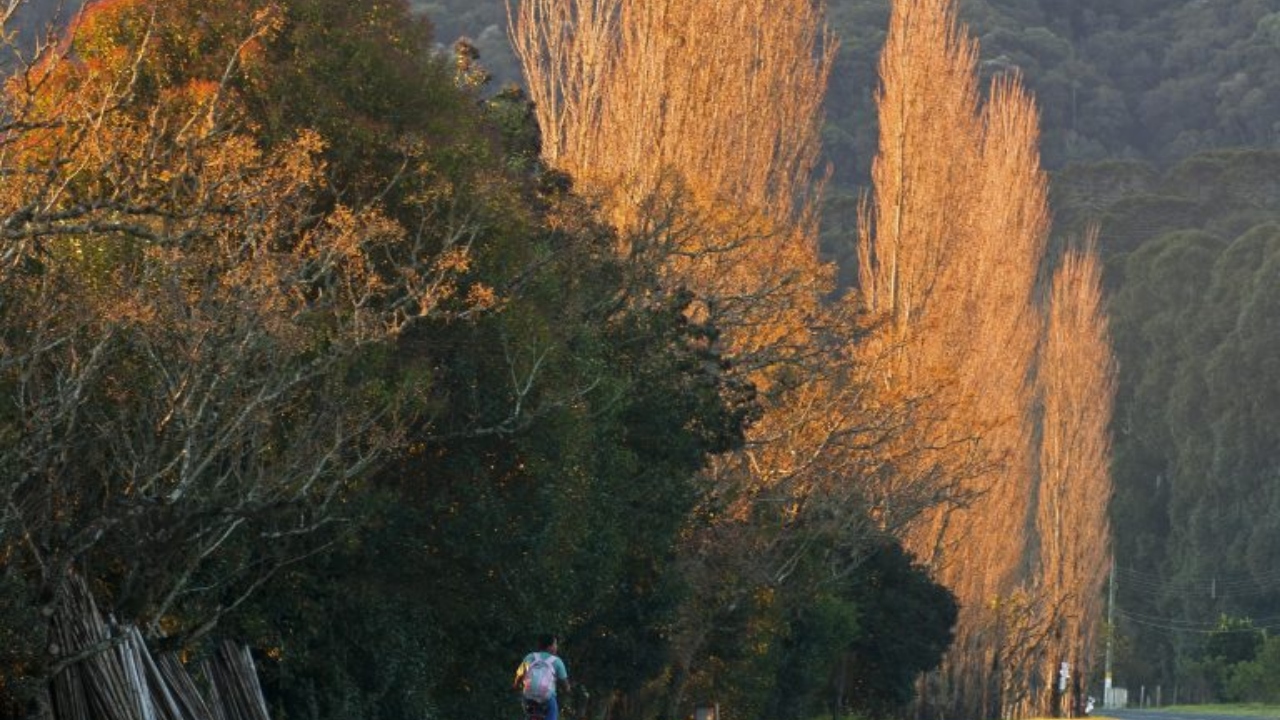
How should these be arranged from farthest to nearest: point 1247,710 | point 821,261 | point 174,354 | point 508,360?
1. point 1247,710
2. point 821,261
3. point 508,360
4. point 174,354

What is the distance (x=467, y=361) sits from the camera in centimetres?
2784

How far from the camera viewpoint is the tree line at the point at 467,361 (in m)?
21.1

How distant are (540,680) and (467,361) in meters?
6.09

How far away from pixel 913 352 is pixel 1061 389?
92.3 feet

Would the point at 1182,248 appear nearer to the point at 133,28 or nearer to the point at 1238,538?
the point at 1238,538

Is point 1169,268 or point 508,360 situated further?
point 1169,268

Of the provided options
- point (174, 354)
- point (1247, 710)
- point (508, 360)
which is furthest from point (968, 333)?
point (174, 354)

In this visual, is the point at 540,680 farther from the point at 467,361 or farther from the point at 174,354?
the point at 467,361

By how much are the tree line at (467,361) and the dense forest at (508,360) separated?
0.23ft

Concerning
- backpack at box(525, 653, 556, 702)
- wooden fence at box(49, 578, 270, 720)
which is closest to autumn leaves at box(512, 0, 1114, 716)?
backpack at box(525, 653, 556, 702)

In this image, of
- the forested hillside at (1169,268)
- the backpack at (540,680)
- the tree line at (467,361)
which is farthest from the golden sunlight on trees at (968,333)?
the forested hillside at (1169,268)

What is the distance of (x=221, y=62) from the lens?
2678 centimetres

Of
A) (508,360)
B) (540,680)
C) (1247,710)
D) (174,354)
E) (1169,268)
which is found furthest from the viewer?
(1169,268)

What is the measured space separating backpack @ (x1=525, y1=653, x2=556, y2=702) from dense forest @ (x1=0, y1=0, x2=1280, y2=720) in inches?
97.2
